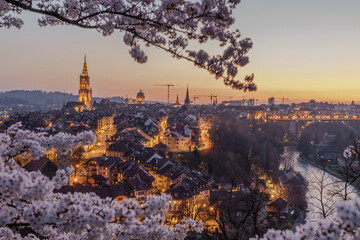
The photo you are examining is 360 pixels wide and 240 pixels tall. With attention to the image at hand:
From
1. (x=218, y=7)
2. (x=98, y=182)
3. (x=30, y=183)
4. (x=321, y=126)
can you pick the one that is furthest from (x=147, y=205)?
(x=321, y=126)

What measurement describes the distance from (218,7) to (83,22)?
145 centimetres

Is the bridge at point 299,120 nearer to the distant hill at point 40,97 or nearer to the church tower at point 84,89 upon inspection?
the church tower at point 84,89

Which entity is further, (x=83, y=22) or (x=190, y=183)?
(x=190, y=183)

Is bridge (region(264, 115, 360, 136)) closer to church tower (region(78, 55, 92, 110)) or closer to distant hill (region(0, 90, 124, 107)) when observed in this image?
church tower (region(78, 55, 92, 110))

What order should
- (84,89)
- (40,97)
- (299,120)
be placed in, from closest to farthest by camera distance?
1. (299,120)
2. (84,89)
3. (40,97)

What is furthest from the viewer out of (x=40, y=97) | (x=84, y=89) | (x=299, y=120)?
(x=40, y=97)

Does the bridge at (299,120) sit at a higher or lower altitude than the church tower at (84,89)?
lower

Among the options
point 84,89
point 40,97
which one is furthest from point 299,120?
point 40,97

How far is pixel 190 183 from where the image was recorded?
22.2 m

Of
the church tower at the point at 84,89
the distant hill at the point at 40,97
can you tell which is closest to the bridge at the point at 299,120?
the church tower at the point at 84,89

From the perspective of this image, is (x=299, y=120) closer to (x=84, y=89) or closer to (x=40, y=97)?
(x=84, y=89)

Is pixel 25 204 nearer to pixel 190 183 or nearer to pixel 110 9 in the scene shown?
pixel 110 9

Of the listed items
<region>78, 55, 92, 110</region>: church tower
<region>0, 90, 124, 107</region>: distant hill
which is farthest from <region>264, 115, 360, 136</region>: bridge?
<region>0, 90, 124, 107</region>: distant hill

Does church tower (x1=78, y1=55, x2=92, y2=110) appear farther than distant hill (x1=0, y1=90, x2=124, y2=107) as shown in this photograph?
No
